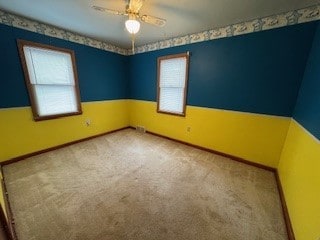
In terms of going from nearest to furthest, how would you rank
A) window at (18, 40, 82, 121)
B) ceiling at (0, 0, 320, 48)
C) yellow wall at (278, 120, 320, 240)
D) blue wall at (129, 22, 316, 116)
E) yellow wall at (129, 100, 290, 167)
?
yellow wall at (278, 120, 320, 240), ceiling at (0, 0, 320, 48), blue wall at (129, 22, 316, 116), yellow wall at (129, 100, 290, 167), window at (18, 40, 82, 121)

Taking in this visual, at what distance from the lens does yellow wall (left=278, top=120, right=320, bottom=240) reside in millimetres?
1146

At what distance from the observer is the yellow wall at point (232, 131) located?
2404 millimetres

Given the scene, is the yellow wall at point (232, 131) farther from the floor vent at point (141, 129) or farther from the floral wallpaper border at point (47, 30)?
the floral wallpaper border at point (47, 30)

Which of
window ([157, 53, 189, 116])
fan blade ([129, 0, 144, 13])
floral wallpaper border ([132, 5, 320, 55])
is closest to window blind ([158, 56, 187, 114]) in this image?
window ([157, 53, 189, 116])

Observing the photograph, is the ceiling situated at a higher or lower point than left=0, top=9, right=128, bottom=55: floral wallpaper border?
higher

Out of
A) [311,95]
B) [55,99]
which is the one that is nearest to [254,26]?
[311,95]

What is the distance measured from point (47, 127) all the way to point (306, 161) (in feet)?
13.2

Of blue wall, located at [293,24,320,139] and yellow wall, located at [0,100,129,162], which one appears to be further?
yellow wall, located at [0,100,129,162]

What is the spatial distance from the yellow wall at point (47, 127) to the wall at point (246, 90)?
6.27 ft

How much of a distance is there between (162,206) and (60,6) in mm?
2935

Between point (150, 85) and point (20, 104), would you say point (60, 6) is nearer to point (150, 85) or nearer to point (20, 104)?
point (20, 104)

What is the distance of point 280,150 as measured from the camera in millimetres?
2375

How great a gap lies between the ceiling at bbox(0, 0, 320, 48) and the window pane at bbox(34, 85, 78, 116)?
1.17 metres

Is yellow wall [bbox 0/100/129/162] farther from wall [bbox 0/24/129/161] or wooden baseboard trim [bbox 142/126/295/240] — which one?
wooden baseboard trim [bbox 142/126/295/240]
